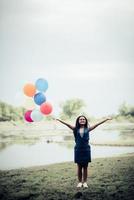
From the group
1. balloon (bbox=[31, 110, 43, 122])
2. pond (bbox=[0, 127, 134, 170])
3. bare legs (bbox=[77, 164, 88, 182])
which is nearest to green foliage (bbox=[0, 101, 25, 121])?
balloon (bbox=[31, 110, 43, 122])

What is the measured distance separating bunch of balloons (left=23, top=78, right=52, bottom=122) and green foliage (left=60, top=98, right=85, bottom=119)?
15 centimetres

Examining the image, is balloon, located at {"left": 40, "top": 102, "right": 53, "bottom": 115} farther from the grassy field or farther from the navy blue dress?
the grassy field

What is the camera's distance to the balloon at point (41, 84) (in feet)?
12.0

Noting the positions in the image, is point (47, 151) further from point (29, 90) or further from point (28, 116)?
point (29, 90)

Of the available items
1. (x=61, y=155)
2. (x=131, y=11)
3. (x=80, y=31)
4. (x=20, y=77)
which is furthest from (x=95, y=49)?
(x=61, y=155)

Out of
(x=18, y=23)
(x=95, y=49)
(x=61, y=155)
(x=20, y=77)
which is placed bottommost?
(x=61, y=155)

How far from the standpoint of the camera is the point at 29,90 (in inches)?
144

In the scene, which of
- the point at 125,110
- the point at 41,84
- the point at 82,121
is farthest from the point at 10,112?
the point at 125,110

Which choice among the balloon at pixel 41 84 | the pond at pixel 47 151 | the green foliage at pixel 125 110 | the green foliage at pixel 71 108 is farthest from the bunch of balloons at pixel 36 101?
the green foliage at pixel 125 110

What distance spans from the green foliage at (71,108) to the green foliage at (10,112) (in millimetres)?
437

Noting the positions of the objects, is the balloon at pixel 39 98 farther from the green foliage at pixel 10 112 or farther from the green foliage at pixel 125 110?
the green foliage at pixel 125 110

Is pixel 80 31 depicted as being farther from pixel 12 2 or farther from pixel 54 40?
pixel 12 2

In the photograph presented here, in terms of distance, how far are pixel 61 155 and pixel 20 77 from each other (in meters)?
0.95

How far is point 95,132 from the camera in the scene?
3734 millimetres
